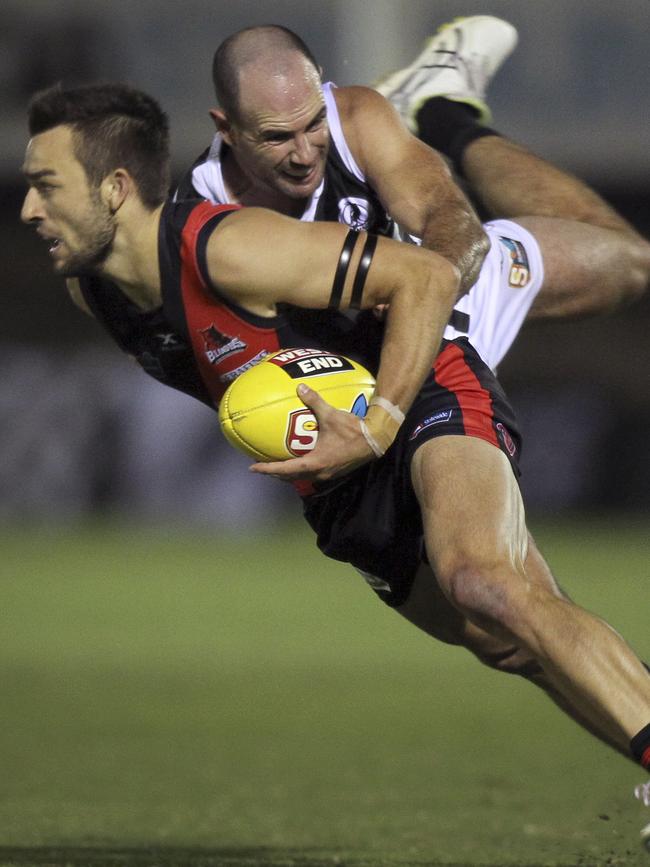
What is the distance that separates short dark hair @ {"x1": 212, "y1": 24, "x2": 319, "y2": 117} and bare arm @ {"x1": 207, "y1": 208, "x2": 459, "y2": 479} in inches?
29.4

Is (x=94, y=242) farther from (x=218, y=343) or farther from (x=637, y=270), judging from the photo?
(x=637, y=270)

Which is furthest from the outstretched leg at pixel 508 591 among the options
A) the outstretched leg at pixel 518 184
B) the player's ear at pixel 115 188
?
the outstretched leg at pixel 518 184

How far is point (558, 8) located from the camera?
20719 mm

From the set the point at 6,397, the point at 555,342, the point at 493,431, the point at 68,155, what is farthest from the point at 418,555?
the point at 555,342

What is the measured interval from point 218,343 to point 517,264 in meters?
1.52

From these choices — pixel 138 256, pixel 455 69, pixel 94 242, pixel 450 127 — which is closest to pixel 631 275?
pixel 450 127

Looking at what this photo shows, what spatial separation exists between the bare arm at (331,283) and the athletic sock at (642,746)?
1280mm

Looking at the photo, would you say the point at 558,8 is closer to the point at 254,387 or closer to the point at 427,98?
the point at 427,98

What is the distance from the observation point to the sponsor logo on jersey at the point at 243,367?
5.38m

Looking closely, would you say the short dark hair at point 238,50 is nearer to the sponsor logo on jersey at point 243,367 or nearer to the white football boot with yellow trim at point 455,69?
the sponsor logo on jersey at point 243,367

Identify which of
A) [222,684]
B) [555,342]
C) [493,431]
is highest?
[493,431]

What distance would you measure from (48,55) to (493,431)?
16.2 metres

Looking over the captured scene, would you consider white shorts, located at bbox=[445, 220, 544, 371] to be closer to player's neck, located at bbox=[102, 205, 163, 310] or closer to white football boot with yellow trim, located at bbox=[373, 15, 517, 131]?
white football boot with yellow trim, located at bbox=[373, 15, 517, 131]

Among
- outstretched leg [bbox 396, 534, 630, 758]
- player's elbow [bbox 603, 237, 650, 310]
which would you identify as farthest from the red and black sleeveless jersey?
player's elbow [bbox 603, 237, 650, 310]
